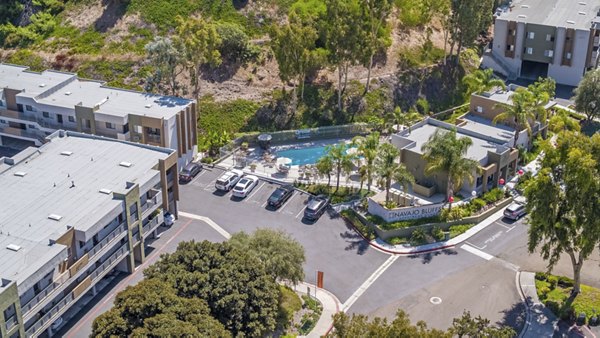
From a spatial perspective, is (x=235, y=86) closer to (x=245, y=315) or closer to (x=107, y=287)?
(x=107, y=287)

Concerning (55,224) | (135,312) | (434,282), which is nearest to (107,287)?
(55,224)

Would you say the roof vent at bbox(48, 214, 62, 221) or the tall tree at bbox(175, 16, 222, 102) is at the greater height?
the tall tree at bbox(175, 16, 222, 102)

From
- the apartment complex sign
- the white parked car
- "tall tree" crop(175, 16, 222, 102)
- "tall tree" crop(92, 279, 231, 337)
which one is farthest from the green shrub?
"tall tree" crop(175, 16, 222, 102)

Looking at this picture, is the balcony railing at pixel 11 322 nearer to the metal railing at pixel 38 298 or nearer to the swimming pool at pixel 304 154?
the metal railing at pixel 38 298

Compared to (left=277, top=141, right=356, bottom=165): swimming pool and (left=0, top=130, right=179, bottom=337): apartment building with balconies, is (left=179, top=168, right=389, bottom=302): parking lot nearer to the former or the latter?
(left=0, top=130, right=179, bottom=337): apartment building with balconies


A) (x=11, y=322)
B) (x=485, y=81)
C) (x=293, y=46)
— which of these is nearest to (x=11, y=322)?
(x=11, y=322)

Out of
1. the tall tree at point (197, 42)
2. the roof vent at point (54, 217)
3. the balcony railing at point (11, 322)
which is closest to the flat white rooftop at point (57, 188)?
Answer: the roof vent at point (54, 217)

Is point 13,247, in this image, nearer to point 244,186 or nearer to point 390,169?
point 244,186
